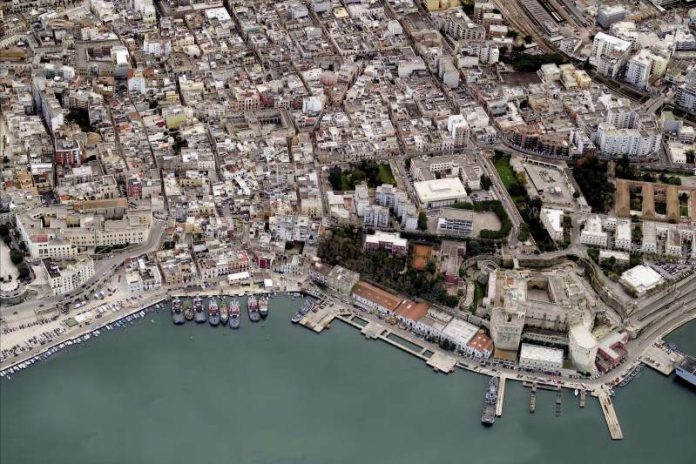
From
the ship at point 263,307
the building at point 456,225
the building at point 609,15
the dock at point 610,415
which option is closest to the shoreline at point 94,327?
the ship at point 263,307

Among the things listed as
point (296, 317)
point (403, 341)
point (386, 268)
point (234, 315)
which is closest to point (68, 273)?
point (234, 315)

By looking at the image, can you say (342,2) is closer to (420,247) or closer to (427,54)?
(427,54)

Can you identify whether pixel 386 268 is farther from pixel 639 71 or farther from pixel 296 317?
pixel 639 71

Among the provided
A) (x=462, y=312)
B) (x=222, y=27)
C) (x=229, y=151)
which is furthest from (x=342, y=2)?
(x=462, y=312)

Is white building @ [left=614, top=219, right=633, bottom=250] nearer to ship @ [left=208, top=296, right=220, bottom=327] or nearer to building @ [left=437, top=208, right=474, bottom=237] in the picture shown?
building @ [left=437, top=208, right=474, bottom=237]

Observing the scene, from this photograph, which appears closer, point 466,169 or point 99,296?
point 99,296

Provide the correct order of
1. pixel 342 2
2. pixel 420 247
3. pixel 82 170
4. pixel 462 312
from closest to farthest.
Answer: pixel 462 312 < pixel 420 247 < pixel 82 170 < pixel 342 2
